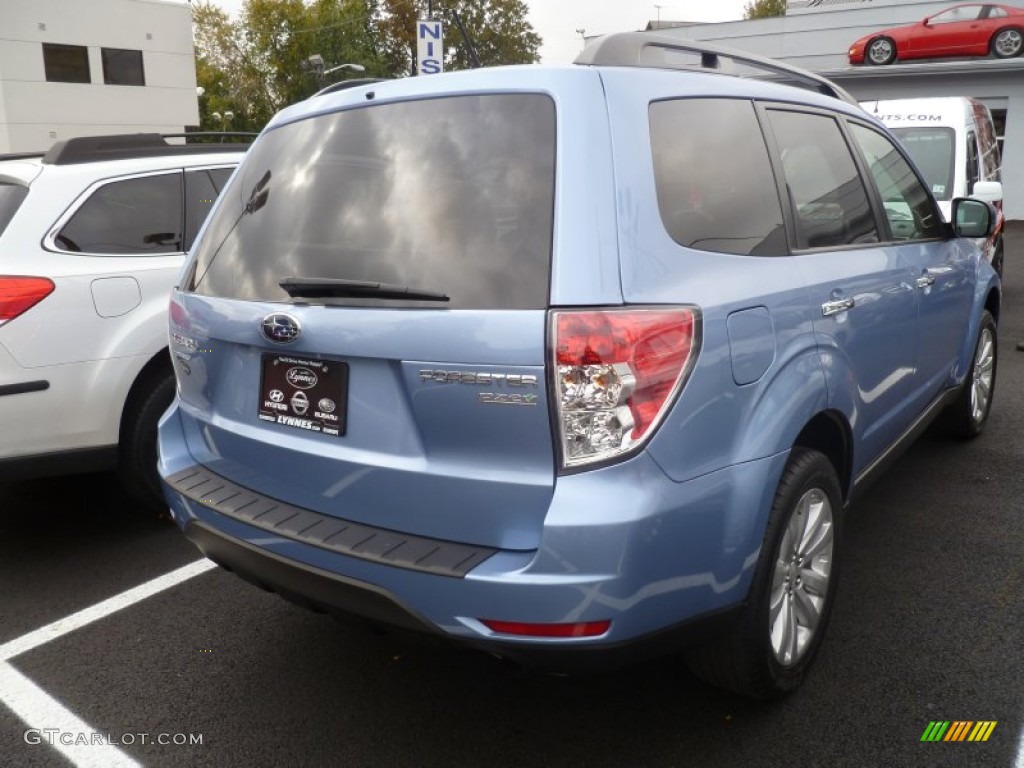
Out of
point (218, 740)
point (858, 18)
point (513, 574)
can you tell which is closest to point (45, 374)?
point (218, 740)

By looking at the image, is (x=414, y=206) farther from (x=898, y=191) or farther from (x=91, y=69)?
(x=91, y=69)

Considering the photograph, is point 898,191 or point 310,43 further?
point 310,43

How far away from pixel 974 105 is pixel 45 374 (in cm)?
982

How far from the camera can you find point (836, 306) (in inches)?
111

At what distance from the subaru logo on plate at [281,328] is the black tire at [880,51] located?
23.7 metres

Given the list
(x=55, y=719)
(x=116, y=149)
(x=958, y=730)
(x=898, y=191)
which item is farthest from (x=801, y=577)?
(x=116, y=149)

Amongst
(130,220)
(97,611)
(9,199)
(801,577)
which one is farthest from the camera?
(130,220)

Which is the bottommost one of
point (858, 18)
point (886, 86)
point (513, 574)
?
point (513, 574)

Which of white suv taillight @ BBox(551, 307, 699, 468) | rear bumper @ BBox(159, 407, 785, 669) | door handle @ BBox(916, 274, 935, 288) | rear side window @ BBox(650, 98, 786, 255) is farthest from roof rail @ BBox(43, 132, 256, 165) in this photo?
door handle @ BBox(916, 274, 935, 288)

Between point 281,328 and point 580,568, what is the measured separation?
1.01 meters

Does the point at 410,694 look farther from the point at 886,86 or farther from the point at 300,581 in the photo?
the point at 886,86

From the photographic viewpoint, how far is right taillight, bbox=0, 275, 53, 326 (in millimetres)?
3654

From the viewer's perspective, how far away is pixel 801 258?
2.73 meters

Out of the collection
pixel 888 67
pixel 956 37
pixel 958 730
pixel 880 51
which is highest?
pixel 956 37
